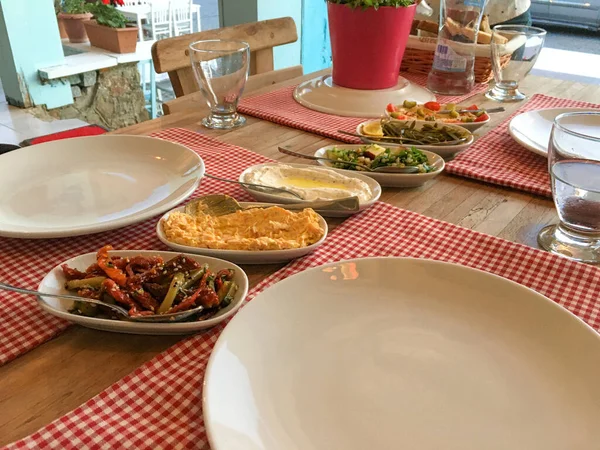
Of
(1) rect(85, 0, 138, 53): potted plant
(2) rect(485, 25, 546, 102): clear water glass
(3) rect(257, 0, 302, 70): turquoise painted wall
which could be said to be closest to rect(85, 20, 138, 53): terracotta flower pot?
(1) rect(85, 0, 138, 53): potted plant

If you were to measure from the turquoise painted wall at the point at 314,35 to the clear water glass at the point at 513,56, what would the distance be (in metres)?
1.98

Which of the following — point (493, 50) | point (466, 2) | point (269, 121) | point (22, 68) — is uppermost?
point (466, 2)

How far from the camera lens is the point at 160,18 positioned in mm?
4953

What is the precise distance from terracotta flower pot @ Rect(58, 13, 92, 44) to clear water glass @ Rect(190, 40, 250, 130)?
3.33 m

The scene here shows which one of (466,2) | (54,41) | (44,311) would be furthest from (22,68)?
(44,311)

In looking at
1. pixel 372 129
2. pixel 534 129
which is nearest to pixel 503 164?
pixel 534 129

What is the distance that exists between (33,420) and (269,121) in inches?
35.8

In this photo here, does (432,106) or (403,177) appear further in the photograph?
(432,106)

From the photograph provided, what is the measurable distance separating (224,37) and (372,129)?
2.44ft

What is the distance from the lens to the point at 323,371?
0.52 meters

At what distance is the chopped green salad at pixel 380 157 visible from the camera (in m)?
0.95

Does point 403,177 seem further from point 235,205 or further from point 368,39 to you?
point 368,39

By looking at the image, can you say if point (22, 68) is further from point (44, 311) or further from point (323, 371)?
point (323, 371)

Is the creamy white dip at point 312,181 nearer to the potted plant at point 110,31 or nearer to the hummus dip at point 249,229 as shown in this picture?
the hummus dip at point 249,229
